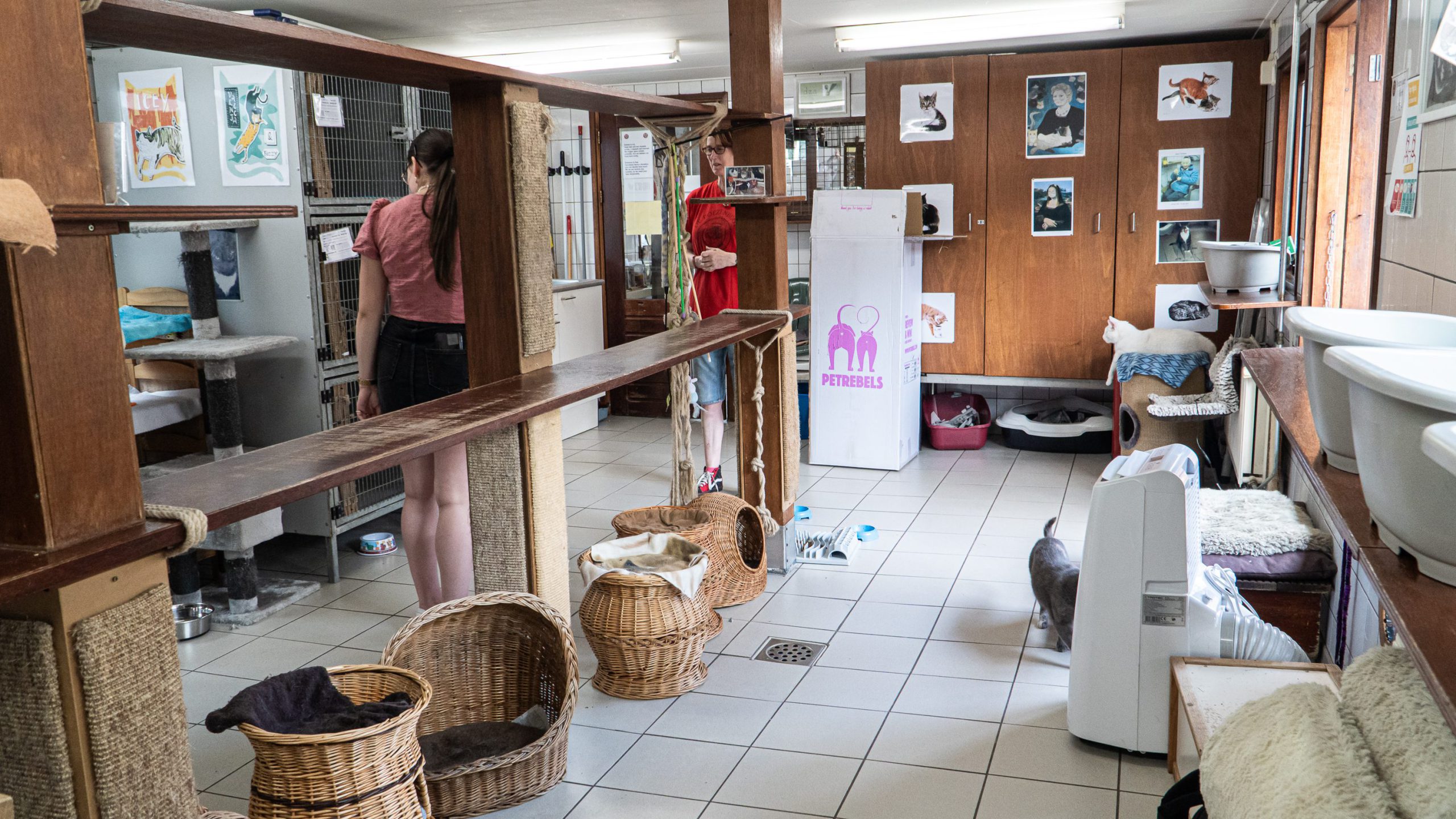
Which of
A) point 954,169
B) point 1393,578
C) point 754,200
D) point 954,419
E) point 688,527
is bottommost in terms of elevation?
point 954,419

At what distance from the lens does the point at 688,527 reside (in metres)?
3.59

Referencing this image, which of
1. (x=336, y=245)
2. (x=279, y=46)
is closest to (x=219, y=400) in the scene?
(x=336, y=245)

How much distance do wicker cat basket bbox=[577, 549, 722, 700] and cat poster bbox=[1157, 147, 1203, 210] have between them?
12.4ft

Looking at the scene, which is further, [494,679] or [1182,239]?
[1182,239]

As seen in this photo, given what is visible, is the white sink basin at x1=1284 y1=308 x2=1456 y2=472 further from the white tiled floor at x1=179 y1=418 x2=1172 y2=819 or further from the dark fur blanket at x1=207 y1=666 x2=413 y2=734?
the dark fur blanket at x1=207 y1=666 x2=413 y2=734

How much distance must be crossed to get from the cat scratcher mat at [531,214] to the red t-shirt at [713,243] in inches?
85.4

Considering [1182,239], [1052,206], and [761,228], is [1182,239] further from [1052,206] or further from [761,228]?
[761,228]

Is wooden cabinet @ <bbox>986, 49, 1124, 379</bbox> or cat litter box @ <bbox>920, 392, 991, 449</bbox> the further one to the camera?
cat litter box @ <bbox>920, 392, 991, 449</bbox>

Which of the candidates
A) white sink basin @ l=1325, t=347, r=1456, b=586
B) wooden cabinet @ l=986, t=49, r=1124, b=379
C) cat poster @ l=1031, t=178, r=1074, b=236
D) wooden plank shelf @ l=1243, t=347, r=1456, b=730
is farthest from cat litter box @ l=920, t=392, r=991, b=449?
white sink basin @ l=1325, t=347, r=1456, b=586

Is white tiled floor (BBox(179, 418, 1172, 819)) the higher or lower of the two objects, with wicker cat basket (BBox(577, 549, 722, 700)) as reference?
lower

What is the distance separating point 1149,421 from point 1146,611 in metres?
2.86

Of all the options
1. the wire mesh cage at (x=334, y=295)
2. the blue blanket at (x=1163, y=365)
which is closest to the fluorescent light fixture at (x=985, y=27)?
the blue blanket at (x=1163, y=365)

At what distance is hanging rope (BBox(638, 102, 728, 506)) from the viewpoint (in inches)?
131

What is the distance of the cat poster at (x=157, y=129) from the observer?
13.3 ft
